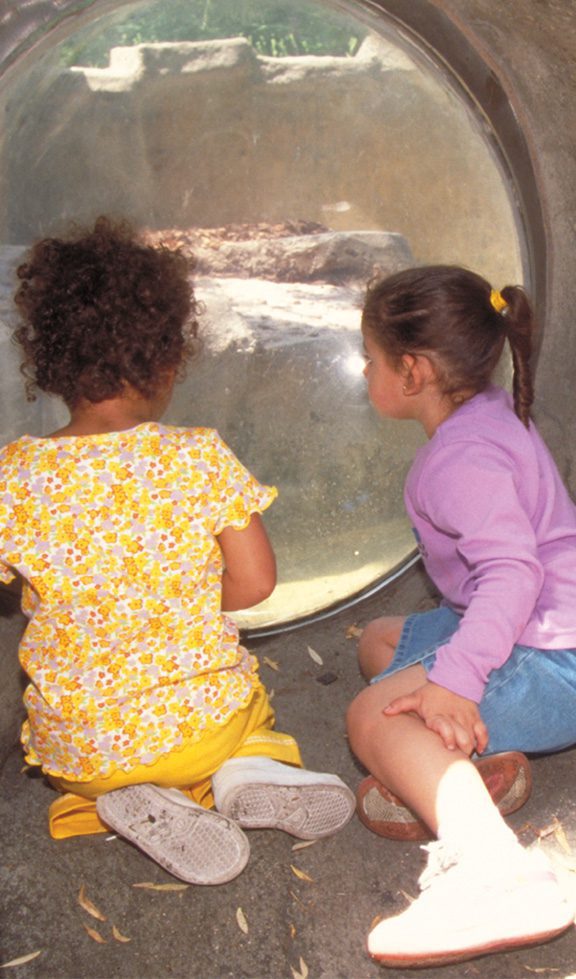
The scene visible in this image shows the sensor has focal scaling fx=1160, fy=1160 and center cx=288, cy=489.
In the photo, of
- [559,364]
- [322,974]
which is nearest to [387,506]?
[559,364]

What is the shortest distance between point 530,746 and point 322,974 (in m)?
0.55

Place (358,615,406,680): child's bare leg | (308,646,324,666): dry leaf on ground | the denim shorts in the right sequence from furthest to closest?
(308,646,324,666): dry leaf on ground, (358,615,406,680): child's bare leg, the denim shorts

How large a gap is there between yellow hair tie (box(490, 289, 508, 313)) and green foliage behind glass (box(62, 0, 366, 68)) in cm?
82

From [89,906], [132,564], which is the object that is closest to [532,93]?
[132,564]

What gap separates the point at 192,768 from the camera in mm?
2084

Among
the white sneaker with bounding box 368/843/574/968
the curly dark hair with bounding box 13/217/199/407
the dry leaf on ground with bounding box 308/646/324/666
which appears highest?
the curly dark hair with bounding box 13/217/199/407

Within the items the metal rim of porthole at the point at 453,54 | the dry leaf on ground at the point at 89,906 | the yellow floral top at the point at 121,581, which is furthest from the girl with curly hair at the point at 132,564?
the metal rim of porthole at the point at 453,54

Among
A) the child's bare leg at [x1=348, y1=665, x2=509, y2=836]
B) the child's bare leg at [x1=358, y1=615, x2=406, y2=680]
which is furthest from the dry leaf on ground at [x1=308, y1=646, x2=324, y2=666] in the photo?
the child's bare leg at [x1=348, y1=665, x2=509, y2=836]

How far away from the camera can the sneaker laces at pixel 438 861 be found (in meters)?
1.76

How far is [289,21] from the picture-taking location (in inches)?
101

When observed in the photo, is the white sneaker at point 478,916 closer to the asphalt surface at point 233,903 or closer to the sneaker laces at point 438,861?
the sneaker laces at point 438,861

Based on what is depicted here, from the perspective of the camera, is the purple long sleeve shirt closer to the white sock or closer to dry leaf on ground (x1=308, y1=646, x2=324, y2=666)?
the white sock

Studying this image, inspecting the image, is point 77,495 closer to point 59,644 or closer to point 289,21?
point 59,644

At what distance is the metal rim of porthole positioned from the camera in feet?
7.79
